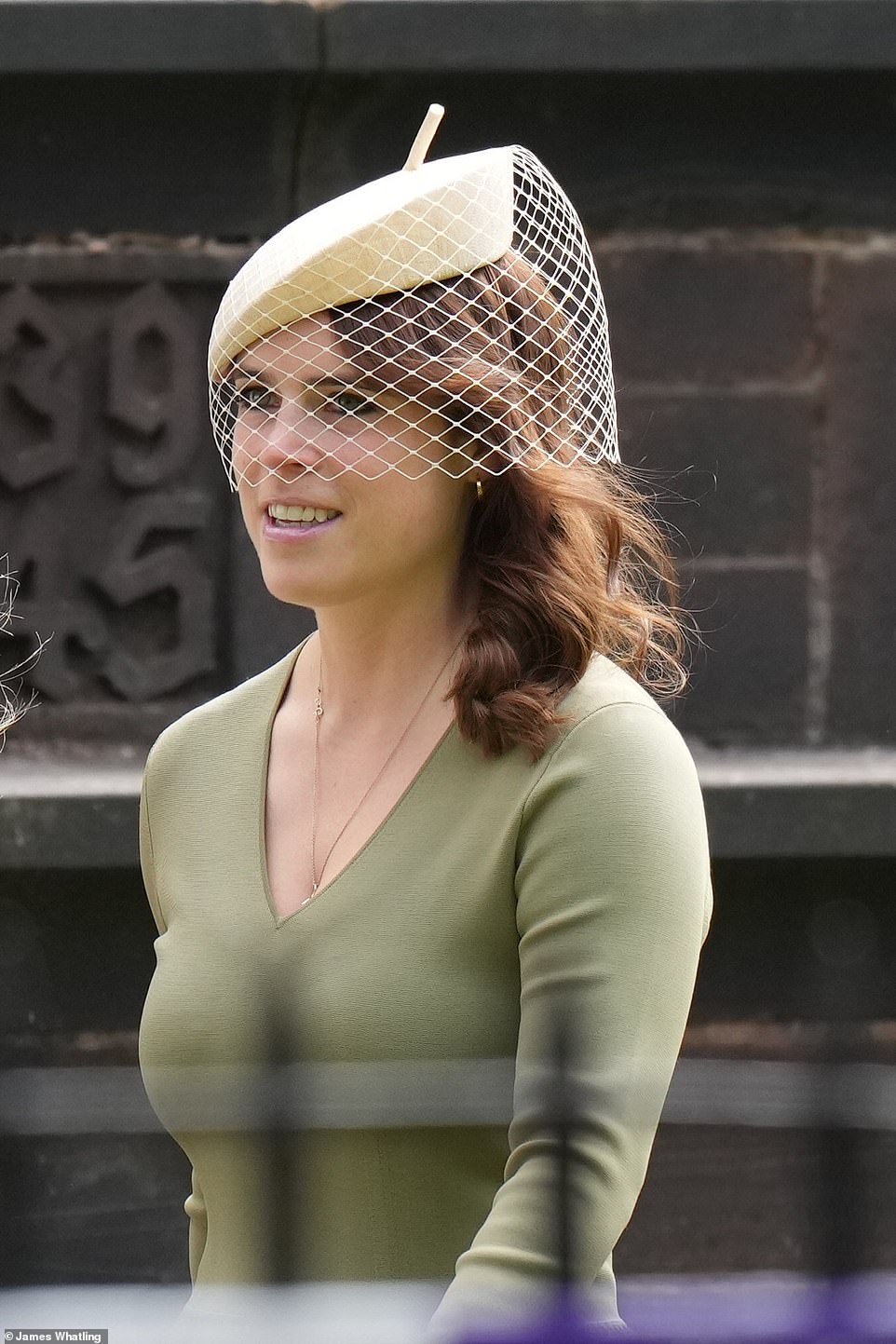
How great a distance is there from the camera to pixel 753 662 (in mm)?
4020

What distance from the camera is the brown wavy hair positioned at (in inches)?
68.9

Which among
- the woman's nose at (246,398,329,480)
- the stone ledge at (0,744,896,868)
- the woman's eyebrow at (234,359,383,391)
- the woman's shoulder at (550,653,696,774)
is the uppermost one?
the woman's eyebrow at (234,359,383,391)

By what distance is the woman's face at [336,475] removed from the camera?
5.87 feet

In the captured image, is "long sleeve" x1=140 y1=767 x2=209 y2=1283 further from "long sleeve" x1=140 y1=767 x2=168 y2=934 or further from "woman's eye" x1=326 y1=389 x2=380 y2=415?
"woman's eye" x1=326 y1=389 x2=380 y2=415

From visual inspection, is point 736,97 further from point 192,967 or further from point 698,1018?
point 192,967

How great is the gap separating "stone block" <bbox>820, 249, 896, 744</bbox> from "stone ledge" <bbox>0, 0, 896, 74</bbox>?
0.49m

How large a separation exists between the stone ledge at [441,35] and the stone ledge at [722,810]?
150 centimetres

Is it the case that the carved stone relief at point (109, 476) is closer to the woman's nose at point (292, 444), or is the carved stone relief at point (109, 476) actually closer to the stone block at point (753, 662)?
the stone block at point (753, 662)

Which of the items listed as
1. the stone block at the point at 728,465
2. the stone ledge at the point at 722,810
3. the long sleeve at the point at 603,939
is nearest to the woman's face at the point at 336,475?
the long sleeve at the point at 603,939

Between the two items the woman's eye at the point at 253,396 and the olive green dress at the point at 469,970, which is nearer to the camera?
the olive green dress at the point at 469,970

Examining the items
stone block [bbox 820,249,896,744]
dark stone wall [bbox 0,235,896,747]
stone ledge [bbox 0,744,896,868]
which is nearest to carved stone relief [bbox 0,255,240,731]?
dark stone wall [bbox 0,235,896,747]

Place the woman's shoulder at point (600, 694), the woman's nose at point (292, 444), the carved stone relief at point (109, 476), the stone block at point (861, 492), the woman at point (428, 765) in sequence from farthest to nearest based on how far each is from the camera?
the stone block at point (861, 492) < the carved stone relief at point (109, 476) < the woman's nose at point (292, 444) < the woman's shoulder at point (600, 694) < the woman at point (428, 765)

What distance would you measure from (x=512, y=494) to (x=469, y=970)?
518mm

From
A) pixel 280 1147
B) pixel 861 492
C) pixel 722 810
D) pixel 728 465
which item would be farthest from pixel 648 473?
pixel 280 1147
